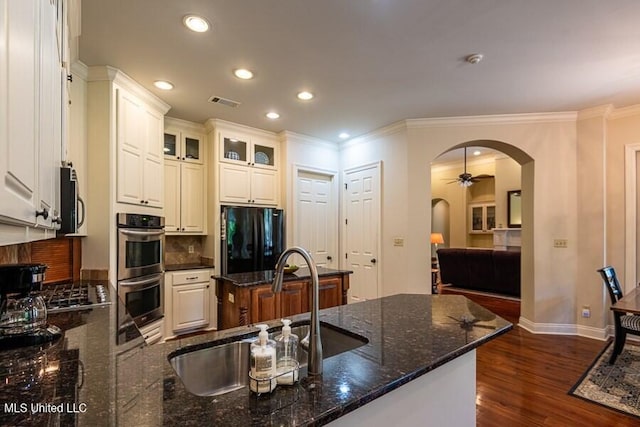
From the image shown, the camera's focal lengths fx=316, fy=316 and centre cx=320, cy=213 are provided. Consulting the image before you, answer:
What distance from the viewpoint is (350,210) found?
16.6ft

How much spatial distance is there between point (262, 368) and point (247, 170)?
3.79 m

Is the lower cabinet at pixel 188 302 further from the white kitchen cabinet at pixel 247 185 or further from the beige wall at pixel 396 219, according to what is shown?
the beige wall at pixel 396 219

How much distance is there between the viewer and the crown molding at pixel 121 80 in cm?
273

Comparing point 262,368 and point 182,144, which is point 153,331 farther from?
point 262,368

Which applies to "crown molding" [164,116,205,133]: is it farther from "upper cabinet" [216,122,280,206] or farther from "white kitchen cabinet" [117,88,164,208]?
"white kitchen cabinet" [117,88,164,208]

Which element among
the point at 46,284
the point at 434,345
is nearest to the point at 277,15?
the point at 434,345

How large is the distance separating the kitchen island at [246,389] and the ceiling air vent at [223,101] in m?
2.53

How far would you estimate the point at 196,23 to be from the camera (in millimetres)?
2166

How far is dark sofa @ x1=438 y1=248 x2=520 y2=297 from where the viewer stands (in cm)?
610

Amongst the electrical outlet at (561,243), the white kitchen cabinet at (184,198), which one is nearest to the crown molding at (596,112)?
the electrical outlet at (561,243)

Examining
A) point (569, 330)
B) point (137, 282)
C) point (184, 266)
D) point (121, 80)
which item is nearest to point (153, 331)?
point (137, 282)

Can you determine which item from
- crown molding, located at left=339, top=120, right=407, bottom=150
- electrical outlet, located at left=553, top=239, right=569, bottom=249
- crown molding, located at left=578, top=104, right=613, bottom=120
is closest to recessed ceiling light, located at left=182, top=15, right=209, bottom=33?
crown molding, located at left=339, top=120, right=407, bottom=150

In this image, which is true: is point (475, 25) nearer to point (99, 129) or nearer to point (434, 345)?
point (434, 345)

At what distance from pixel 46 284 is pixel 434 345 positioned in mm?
2914
